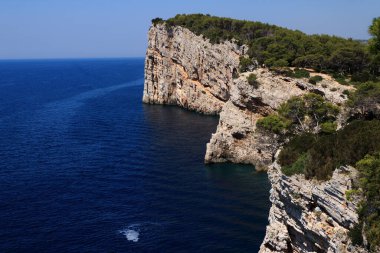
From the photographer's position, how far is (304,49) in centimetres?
8562

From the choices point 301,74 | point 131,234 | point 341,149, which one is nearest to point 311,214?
point 341,149

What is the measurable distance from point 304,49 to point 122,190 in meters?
47.3

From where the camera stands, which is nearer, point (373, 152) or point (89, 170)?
point (373, 152)

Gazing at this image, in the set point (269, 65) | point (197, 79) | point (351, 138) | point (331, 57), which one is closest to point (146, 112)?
point (197, 79)

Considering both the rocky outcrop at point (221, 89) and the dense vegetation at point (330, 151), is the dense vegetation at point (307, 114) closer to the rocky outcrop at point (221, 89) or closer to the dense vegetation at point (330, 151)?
the rocky outcrop at point (221, 89)

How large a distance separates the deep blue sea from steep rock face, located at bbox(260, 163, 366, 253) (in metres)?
9.06

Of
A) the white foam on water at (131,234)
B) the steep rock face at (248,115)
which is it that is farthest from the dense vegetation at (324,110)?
the white foam on water at (131,234)

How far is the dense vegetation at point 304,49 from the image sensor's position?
2901 inches

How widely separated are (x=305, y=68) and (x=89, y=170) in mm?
44640

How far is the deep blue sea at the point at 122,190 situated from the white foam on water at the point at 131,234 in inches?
4.7

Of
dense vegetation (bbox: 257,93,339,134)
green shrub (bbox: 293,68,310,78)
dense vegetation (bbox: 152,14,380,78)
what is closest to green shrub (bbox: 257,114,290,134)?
dense vegetation (bbox: 257,93,339,134)

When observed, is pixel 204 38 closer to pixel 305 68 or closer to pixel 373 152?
pixel 305 68

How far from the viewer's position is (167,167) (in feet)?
244

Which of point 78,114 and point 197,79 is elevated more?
point 197,79
